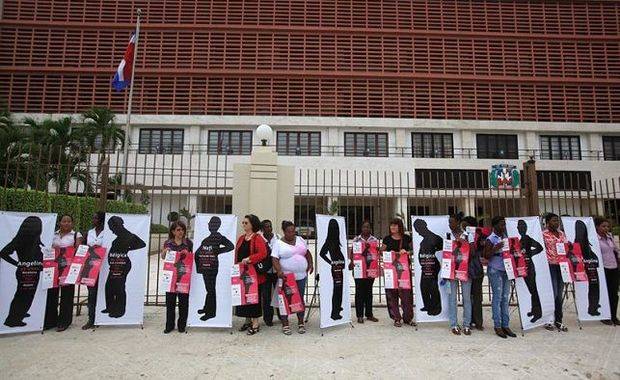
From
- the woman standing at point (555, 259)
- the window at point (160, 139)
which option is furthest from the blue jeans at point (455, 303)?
the window at point (160, 139)

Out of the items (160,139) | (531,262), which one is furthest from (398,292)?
(160,139)

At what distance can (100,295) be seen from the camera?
19.4 ft

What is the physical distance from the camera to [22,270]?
5602 mm

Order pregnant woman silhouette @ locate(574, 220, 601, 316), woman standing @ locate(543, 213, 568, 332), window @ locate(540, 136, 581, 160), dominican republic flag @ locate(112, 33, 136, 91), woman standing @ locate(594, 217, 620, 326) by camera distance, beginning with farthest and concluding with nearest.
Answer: window @ locate(540, 136, 581, 160) → dominican republic flag @ locate(112, 33, 136, 91) → woman standing @ locate(594, 217, 620, 326) → pregnant woman silhouette @ locate(574, 220, 601, 316) → woman standing @ locate(543, 213, 568, 332)

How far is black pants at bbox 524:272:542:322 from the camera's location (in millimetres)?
5852

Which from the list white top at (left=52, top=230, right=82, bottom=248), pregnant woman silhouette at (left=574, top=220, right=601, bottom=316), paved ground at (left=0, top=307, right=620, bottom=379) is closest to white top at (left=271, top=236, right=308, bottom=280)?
paved ground at (left=0, top=307, right=620, bottom=379)

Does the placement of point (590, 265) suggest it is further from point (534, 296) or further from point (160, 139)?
point (160, 139)

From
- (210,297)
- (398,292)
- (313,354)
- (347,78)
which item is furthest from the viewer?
(347,78)

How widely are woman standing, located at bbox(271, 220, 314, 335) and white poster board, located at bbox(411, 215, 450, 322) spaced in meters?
1.66

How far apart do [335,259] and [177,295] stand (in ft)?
7.66

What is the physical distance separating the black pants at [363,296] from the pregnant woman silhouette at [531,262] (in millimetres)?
2195

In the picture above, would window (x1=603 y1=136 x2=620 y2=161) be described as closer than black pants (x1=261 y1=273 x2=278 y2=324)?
No

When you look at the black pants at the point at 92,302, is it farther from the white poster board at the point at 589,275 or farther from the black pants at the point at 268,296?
the white poster board at the point at 589,275

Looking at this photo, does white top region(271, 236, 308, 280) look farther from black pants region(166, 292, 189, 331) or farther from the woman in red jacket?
black pants region(166, 292, 189, 331)
